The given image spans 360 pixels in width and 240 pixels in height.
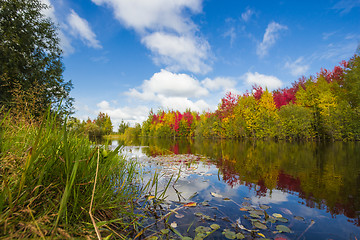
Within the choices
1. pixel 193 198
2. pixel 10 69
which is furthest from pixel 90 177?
pixel 10 69

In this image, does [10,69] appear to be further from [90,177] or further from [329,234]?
[329,234]

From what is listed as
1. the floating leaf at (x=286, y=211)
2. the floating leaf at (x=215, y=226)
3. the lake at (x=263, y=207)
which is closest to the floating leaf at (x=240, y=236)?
the lake at (x=263, y=207)

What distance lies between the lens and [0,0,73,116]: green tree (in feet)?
28.5

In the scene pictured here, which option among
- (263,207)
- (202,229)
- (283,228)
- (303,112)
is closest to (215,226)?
(202,229)

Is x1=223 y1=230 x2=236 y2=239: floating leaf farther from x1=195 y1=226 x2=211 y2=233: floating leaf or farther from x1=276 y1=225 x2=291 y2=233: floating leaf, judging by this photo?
x1=276 y1=225 x2=291 y2=233: floating leaf

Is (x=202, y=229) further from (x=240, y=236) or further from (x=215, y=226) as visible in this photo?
(x=240, y=236)

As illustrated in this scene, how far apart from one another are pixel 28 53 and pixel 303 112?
79.0 ft

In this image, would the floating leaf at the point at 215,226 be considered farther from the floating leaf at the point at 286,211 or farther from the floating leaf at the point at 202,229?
the floating leaf at the point at 286,211

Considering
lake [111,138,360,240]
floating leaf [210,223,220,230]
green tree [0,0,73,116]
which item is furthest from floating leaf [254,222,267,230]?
green tree [0,0,73,116]

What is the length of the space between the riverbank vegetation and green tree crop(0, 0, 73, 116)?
766 inches

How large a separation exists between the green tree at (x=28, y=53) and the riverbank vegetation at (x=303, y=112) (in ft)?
63.9

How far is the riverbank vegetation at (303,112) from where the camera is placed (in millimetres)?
15211

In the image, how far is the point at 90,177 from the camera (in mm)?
1673

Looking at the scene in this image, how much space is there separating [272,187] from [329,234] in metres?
1.53
